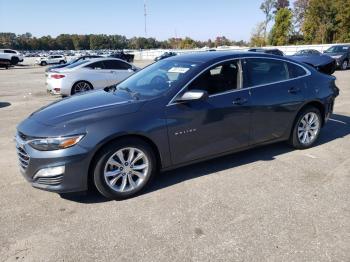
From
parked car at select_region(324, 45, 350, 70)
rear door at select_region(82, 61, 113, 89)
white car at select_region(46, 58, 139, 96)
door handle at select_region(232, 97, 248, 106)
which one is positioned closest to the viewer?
door handle at select_region(232, 97, 248, 106)

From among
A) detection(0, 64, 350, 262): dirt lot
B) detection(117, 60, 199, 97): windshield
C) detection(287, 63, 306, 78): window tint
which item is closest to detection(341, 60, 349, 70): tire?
detection(287, 63, 306, 78): window tint

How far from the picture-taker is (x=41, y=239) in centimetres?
328

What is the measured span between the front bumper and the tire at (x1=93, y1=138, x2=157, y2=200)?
16cm

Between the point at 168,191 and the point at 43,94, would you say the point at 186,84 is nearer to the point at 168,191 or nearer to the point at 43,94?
the point at 168,191

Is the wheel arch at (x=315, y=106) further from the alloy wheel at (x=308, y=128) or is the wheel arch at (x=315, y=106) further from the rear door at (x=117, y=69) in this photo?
the rear door at (x=117, y=69)

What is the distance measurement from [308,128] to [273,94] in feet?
3.61

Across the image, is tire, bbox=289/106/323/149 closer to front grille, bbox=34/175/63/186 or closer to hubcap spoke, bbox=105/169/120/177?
hubcap spoke, bbox=105/169/120/177

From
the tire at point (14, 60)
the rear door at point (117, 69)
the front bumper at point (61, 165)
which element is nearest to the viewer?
the front bumper at point (61, 165)

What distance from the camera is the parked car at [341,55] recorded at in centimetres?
2150

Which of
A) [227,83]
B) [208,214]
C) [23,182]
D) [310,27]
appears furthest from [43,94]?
[310,27]

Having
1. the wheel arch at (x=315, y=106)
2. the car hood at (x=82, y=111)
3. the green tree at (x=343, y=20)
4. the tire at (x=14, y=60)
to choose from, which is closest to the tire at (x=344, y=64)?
the wheel arch at (x=315, y=106)

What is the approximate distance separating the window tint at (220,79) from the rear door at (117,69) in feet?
26.1

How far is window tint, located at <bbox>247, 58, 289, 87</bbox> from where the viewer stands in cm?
495

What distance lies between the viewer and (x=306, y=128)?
5684 mm
